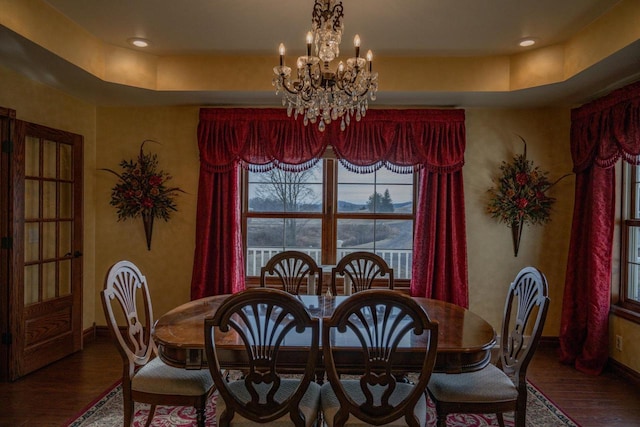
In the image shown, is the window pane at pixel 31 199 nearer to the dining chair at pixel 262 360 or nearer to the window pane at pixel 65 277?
the window pane at pixel 65 277

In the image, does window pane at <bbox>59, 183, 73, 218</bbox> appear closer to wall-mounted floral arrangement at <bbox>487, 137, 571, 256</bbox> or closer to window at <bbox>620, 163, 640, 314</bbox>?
wall-mounted floral arrangement at <bbox>487, 137, 571, 256</bbox>

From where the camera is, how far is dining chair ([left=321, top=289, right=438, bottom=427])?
1693 mm

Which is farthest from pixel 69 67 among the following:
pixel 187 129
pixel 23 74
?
pixel 187 129

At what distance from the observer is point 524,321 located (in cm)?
230

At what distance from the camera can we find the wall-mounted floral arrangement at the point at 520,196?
12.9 ft

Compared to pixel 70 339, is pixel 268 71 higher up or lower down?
higher up

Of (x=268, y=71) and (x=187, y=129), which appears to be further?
(x=187, y=129)

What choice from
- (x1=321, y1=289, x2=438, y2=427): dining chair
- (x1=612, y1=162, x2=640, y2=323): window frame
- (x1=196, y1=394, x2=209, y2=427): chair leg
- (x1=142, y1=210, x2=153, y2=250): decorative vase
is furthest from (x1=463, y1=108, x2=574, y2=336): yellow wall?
(x1=142, y1=210, x2=153, y2=250): decorative vase

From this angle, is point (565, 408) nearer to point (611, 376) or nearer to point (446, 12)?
point (611, 376)

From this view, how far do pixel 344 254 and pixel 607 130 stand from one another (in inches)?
99.4

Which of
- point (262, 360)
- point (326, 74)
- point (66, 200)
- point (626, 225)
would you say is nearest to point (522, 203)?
point (626, 225)

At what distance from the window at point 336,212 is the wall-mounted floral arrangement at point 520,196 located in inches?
32.9

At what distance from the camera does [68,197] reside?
396cm

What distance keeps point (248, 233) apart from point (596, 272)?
3215 millimetres
